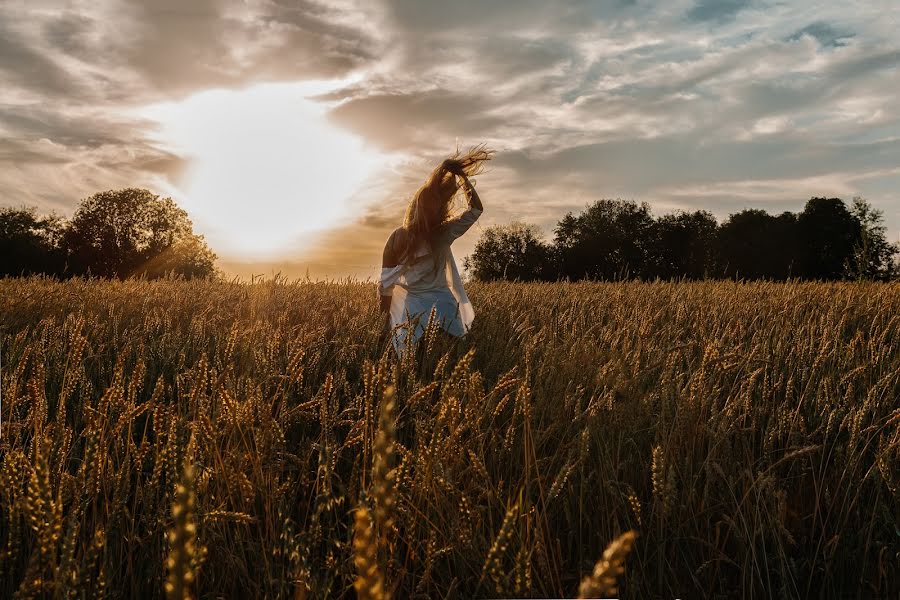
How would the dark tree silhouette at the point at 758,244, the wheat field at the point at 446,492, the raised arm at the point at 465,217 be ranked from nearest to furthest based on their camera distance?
the wheat field at the point at 446,492 < the raised arm at the point at 465,217 < the dark tree silhouette at the point at 758,244

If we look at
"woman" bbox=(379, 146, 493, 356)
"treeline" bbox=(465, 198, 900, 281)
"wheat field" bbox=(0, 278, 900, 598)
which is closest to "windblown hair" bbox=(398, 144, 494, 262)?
"woman" bbox=(379, 146, 493, 356)

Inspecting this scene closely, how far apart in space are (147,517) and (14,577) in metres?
0.49

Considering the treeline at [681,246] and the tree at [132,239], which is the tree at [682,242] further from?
the tree at [132,239]

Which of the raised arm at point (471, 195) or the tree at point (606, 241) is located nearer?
the raised arm at point (471, 195)

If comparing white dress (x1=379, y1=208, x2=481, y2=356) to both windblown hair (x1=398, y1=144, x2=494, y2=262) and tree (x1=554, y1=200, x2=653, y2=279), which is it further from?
tree (x1=554, y1=200, x2=653, y2=279)

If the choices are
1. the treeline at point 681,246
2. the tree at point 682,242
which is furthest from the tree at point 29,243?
the tree at point 682,242

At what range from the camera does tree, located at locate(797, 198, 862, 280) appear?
4466cm

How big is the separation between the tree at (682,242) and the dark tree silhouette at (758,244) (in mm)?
1749

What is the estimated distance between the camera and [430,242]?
665 cm

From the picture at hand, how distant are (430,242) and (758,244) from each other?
4471 cm

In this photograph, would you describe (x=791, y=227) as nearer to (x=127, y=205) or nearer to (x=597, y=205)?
(x=597, y=205)

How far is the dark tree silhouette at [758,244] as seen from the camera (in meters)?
44.5

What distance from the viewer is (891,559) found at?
2.28m

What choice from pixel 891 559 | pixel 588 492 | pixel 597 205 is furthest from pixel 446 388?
pixel 597 205
